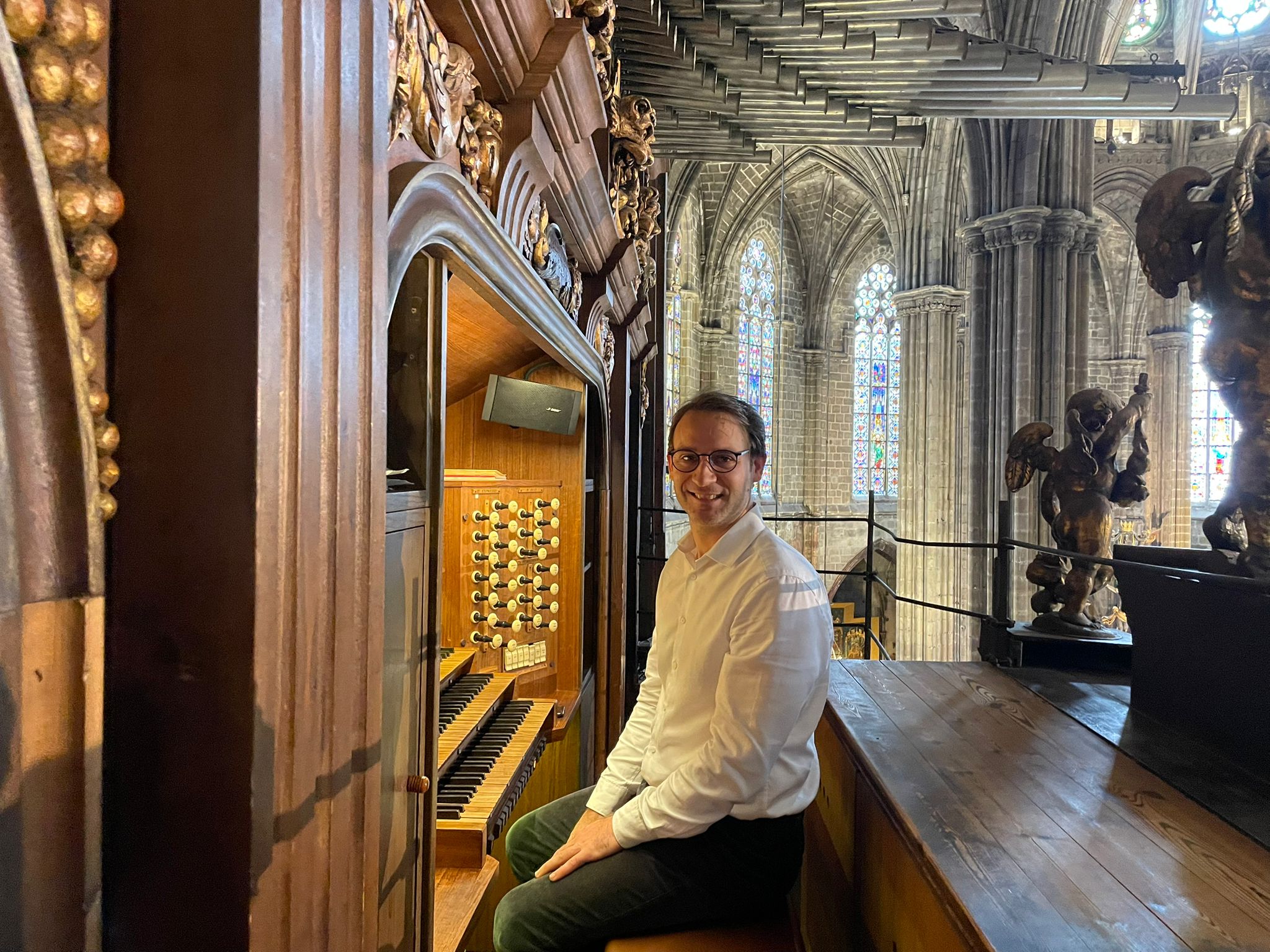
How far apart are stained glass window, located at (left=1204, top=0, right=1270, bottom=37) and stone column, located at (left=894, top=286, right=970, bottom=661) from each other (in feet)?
23.0

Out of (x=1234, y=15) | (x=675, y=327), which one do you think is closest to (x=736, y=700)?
(x=675, y=327)

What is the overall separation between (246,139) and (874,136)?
13.9 feet

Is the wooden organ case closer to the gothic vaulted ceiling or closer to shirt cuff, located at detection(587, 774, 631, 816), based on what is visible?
shirt cuff, located at detection(587, 774, 631, 816)

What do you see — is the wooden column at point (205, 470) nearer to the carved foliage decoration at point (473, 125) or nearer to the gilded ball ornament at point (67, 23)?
the gilded ball ornament at point (67, 23)

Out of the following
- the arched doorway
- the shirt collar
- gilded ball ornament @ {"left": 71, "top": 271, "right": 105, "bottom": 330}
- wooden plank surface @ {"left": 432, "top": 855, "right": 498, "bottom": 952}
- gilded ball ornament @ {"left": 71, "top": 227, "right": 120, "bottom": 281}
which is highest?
gilded ball ornament @ {"left": 71, "top": 227, "right": 120, "bottom": 281}

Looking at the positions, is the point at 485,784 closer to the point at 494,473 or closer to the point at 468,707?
the point at 468,707

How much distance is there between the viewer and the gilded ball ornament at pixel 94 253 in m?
0.62

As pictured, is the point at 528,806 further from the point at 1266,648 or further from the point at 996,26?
the point at 996,26

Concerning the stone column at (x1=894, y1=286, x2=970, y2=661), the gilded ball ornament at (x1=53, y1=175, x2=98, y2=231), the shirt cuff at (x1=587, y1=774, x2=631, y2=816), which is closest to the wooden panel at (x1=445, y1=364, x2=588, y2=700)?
the shirt cuff at (x1=587, y1=774, x2=631, y2=816)

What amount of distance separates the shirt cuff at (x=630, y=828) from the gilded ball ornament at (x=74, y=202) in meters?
1.31

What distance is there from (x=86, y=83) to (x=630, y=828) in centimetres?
140

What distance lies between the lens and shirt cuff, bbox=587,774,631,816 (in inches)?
65.8

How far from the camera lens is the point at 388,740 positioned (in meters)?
1.27

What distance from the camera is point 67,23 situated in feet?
1.90
